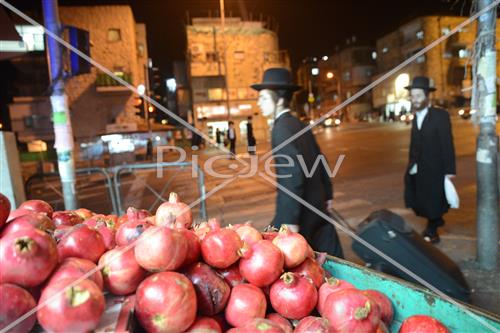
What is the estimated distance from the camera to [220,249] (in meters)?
1.60

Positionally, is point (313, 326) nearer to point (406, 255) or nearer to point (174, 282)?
point (174, 282)

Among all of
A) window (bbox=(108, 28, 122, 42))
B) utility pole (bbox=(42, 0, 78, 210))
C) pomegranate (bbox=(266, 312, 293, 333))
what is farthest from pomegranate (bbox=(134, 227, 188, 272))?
window (bbox=(108, 28, 122, 42))

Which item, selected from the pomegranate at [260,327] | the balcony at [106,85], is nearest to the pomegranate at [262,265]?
the pomegranate at [260,327]

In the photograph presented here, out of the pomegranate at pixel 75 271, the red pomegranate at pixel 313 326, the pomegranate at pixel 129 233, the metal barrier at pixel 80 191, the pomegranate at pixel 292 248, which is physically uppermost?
the pomegranate at pixel 129 233

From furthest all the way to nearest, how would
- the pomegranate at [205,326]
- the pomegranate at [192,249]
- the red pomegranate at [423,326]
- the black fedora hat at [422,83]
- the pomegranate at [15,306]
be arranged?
the black fedora hat at [422,83]
the pomegranate at [192,249]
the red pomegranate at [423,326]
the pomegranate at [205,326]
the pomegranate at [15,306]

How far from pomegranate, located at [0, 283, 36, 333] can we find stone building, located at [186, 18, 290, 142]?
131 feet

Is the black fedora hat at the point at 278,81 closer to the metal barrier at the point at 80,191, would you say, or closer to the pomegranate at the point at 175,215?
the pomegranate at the point at 175,215

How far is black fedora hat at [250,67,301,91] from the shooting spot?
3.45 metres

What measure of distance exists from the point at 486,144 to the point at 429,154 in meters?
0.65

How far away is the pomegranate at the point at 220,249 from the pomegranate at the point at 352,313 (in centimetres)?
44

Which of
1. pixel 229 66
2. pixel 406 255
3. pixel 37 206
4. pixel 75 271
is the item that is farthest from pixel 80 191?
pixel 229 66

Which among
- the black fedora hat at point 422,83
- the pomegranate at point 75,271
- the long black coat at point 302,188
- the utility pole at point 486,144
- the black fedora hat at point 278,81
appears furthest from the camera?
the black fedora hat at point 422,83

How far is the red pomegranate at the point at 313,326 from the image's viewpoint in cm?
135

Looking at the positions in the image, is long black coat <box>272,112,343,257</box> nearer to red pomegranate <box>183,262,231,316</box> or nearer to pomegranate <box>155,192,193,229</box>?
pomegranate <box>155,192,193,229</box>
